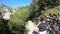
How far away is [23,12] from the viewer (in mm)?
18672

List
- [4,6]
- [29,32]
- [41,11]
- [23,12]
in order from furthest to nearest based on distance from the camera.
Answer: [4,6] < [23,12] < [41,11] < [29,32]

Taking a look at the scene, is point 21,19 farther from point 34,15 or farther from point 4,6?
point 4,6

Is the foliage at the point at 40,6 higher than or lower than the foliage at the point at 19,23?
higher

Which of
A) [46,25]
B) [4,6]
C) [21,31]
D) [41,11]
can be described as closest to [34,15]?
[41,11]

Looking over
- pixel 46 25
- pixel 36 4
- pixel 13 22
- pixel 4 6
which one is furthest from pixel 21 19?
pixel 4 6

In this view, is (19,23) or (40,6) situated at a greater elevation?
(40,6)

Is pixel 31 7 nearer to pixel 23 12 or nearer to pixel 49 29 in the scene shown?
pixel 23 12

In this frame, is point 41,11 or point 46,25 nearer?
point 46,25

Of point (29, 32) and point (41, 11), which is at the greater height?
point (41, 11)

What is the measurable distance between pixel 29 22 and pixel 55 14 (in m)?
3.65

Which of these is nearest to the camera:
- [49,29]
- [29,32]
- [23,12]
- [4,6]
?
[49,29]

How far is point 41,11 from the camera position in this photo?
17.2 meters

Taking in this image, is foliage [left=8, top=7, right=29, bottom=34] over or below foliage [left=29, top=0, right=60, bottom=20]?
below

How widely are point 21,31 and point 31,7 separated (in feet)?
8.15
